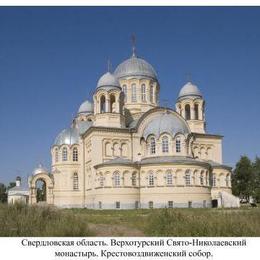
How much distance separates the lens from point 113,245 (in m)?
13.4

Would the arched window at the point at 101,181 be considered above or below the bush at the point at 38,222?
above

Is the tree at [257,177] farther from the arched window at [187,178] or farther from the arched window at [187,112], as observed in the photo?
the arched window at [187,178]

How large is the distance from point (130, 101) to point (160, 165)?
11.7m

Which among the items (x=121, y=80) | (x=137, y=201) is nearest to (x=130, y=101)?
(x=121, y=80)

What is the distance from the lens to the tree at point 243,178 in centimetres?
6190

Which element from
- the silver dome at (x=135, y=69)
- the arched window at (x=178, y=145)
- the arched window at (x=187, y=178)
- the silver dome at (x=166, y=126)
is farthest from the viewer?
the silver dome at (x=135, y=69)

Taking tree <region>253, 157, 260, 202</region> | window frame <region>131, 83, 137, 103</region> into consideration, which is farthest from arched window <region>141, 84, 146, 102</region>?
tree <region>253, 157, 260, 202</region>

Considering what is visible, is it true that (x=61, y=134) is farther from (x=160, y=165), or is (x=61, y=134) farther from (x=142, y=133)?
(x=160, y=165)

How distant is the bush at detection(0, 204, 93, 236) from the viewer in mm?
15320

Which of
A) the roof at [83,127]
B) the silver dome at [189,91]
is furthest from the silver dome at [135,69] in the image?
the roof at [83,127]

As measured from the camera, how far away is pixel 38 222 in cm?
1675

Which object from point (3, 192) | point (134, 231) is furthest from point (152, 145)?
point (3, 192)

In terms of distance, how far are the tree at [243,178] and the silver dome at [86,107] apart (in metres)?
23.1

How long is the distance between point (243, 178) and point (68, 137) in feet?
88.3
